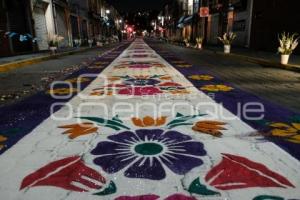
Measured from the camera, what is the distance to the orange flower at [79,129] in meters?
2.58

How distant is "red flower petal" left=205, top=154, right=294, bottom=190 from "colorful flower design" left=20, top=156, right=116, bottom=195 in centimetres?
70

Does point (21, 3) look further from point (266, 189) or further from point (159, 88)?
point (266, 189)

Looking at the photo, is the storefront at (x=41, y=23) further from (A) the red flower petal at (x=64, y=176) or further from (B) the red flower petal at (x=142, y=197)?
(B) the red flower petal at (x=142, y=197)

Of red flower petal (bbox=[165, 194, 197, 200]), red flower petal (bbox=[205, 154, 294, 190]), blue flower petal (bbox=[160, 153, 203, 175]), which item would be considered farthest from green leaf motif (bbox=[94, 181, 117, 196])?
red flower petal (bbox=[205, 154, 294, 190])

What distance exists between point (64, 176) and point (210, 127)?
1568mm

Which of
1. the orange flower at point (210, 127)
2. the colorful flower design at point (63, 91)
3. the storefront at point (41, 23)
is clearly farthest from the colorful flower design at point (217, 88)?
the storefront at point (41, 23)

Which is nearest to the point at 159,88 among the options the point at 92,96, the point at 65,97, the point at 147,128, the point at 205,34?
the point at 92,96

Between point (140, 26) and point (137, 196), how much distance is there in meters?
140

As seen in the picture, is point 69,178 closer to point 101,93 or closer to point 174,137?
point 174,137

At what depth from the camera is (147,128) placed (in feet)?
8.89

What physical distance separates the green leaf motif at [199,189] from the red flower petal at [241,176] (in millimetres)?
68

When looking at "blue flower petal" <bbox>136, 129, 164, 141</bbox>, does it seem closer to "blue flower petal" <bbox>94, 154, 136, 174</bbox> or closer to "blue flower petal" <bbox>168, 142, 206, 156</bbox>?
"blue flower petal" <bbox>168, 142, 206, 156</bbox>

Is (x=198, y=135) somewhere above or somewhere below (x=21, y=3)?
below

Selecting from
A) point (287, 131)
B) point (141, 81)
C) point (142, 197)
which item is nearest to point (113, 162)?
point (142, 197)
